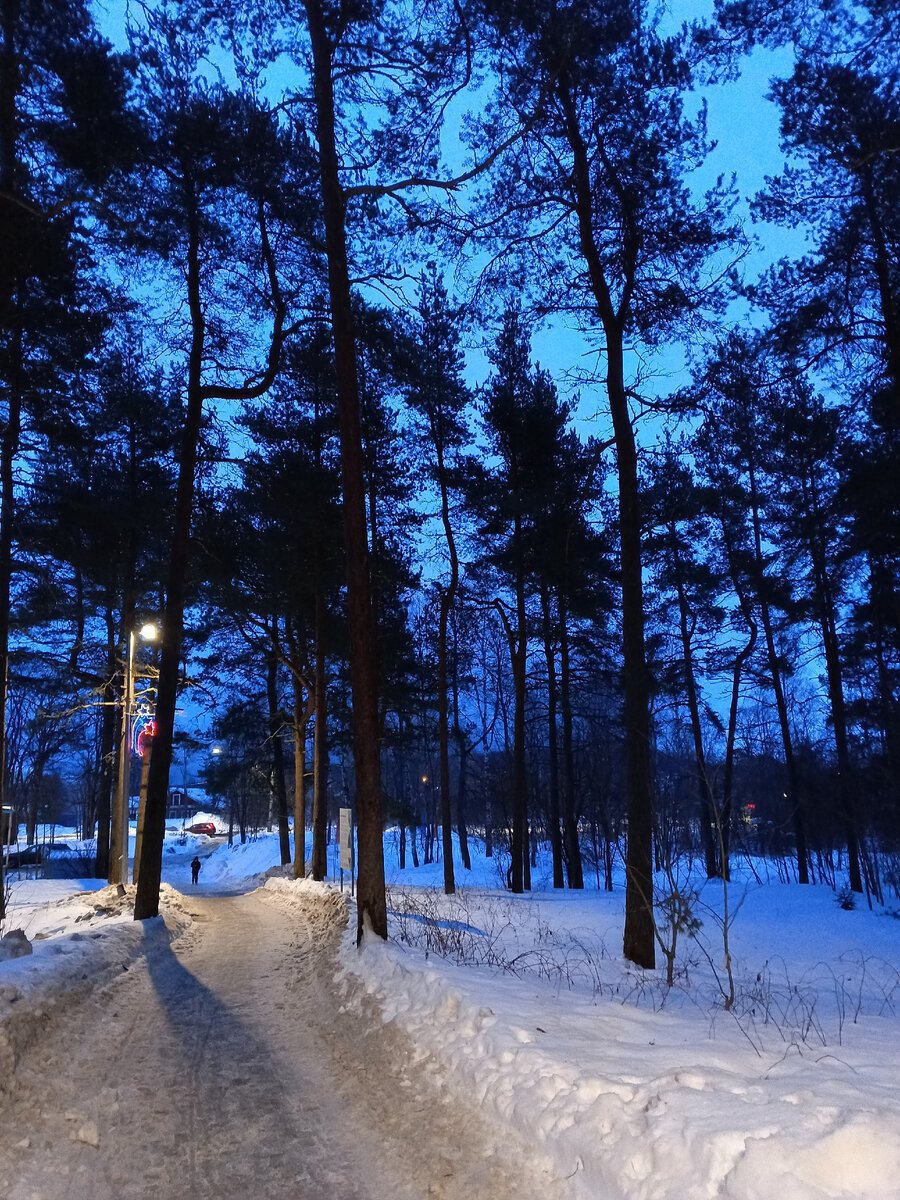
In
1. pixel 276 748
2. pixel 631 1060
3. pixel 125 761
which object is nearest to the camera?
pixel 631 1060

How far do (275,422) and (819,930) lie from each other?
19.5 meters

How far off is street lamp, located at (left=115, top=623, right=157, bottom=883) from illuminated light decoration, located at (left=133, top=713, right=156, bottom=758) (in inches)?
14.6

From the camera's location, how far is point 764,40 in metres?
9.58

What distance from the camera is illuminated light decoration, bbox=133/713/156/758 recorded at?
661 inches

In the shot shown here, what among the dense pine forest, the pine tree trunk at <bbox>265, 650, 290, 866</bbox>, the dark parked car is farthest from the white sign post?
the dark parked car

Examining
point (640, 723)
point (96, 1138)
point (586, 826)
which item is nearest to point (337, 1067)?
point (96, 1138)

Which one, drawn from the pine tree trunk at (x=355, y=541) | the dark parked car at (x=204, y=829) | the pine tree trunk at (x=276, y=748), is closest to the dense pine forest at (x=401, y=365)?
the pine tree trunk at (x=355, y=541)

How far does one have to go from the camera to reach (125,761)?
16547 millimetres

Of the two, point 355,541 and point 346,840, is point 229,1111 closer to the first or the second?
point 355,541

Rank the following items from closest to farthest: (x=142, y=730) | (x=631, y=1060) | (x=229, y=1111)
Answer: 1. (x=631, y=1060)
2. (x=229, y=1111)
3. (x=142, y=730)

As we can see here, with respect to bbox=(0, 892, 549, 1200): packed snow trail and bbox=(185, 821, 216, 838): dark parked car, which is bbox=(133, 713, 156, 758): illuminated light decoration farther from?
bbox=(185, 821, 216, 838): dark parked car

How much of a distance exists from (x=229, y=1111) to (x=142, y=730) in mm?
14065

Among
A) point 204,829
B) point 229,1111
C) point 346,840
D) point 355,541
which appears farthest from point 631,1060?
point 204,829

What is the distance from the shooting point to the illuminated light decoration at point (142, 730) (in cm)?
1678
